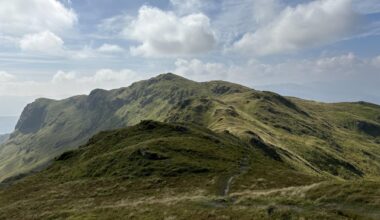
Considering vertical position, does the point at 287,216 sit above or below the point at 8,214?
above

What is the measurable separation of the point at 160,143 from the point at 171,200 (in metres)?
49.3

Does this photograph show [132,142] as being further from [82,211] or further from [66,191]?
[82,211]

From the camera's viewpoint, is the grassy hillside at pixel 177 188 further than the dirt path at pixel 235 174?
No

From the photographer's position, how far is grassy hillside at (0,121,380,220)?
40.2 meters

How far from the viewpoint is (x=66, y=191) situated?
7638cm

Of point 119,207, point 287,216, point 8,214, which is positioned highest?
point 287,216

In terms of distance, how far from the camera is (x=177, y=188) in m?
65.8

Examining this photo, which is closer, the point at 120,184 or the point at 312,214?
the point at 312,214

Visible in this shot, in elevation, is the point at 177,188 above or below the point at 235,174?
below

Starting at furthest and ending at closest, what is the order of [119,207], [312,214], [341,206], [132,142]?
1. [132,142]
2. [119,207]
3. [341,206]
4. [312,214]

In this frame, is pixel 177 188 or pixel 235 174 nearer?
pixel 177 188

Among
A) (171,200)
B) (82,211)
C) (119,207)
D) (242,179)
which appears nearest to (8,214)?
(82,211)

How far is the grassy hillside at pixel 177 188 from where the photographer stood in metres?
40.2

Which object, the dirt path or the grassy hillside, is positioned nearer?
the grassy hillside
